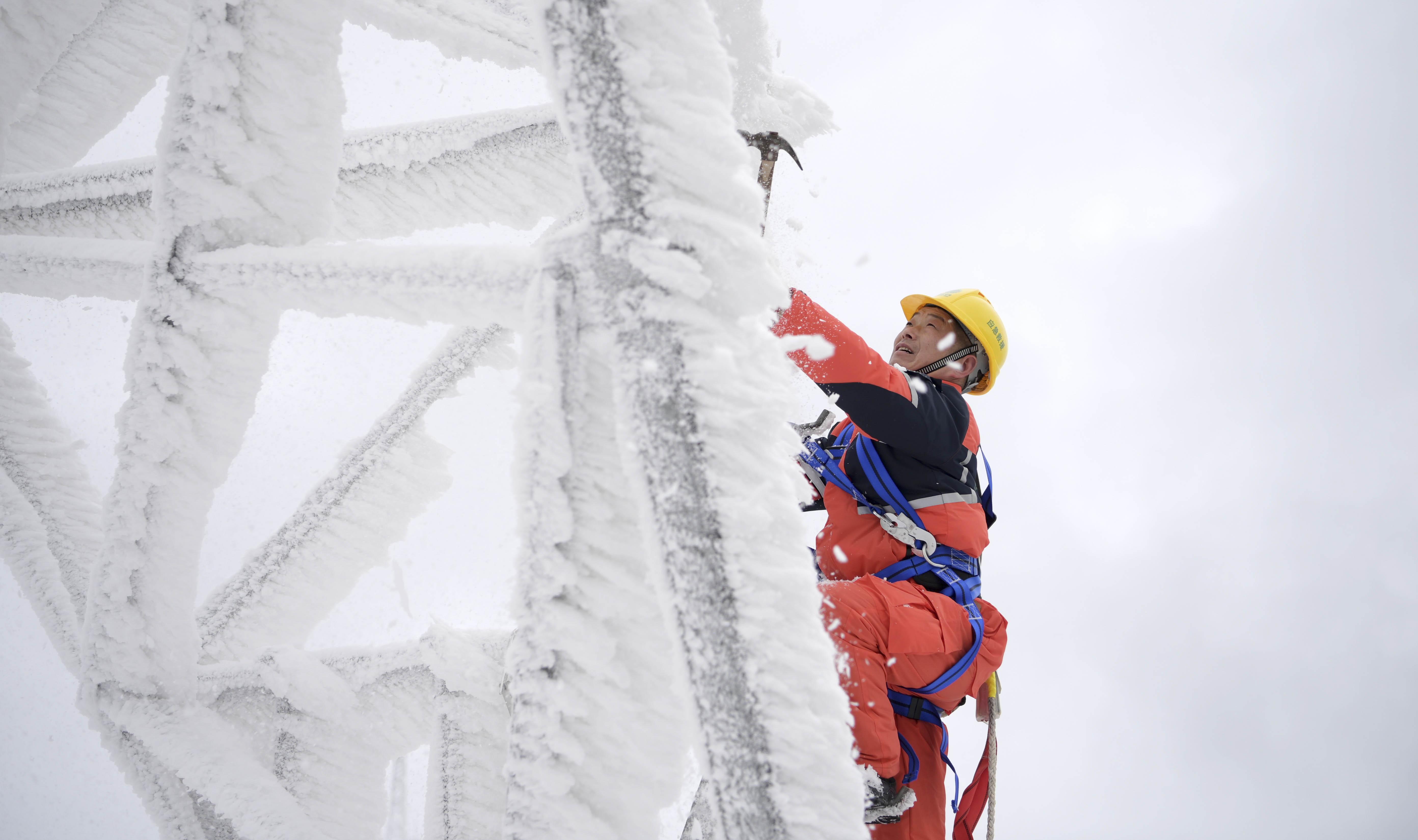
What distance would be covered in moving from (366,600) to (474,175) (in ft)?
14.0

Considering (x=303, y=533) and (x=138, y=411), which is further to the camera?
(x=303, y=533)

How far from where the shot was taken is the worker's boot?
7.77ft

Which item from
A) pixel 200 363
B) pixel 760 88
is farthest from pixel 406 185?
pixel 760 88

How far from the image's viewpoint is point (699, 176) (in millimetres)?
978

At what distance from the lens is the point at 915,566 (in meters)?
2.72

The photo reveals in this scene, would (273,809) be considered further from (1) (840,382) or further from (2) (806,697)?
(1) (840,382)

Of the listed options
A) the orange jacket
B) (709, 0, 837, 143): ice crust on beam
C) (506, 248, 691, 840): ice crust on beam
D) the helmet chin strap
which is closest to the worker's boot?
the orange jacket

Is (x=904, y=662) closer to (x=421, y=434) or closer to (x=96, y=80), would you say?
(x=421, y=434)

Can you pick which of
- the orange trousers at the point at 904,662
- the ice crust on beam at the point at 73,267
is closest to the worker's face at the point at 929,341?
the orange trousers at the point at 904,662

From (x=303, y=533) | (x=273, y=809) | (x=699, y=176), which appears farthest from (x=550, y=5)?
(x=303, y=533)

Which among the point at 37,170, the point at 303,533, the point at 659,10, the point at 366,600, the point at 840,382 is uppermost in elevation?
the point at 37,170

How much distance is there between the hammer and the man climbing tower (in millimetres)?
499

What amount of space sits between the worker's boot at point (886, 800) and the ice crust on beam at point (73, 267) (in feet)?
9.69

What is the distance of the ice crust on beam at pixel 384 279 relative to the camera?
3.72ft
